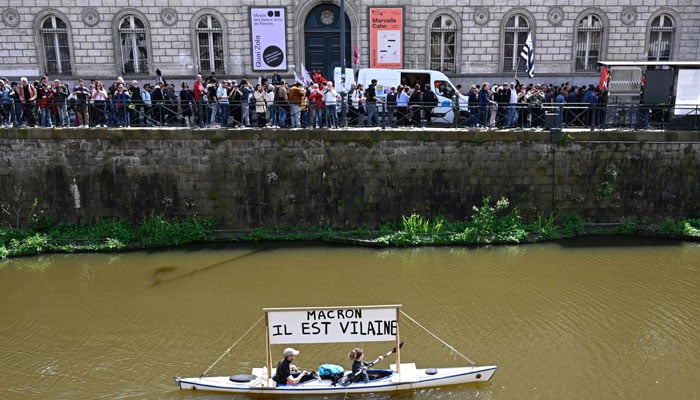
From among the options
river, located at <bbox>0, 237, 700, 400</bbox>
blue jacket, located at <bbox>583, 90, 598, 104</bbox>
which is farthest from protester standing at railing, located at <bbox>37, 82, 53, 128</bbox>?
blue jacket, located at <bbox>583, 90, 598, 104</bbox>

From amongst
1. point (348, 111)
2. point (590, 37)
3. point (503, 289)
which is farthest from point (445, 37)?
point (503, 289)

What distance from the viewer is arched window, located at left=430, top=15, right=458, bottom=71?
76.8ft

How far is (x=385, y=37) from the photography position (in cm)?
2305

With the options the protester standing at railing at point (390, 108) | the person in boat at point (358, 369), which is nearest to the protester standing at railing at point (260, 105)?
the protester standing at railing at point (390, 108)

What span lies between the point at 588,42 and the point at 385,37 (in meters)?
7.84

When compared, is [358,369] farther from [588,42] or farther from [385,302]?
[588,42]

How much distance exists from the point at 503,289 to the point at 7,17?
20383 millimetres

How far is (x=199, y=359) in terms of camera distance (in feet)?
32.6

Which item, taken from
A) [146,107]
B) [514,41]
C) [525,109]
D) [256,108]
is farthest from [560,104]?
[146,107]

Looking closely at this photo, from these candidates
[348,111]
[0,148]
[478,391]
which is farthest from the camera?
[348,111]

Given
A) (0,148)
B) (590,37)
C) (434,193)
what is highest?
(590,37)

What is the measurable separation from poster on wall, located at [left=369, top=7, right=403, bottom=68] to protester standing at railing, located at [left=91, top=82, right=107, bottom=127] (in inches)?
408

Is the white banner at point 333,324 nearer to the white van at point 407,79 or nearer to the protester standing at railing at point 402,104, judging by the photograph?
the protester standing at railing at point 402,104

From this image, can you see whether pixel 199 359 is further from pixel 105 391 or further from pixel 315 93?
pixel 315 93
